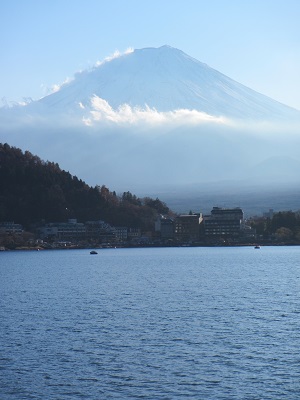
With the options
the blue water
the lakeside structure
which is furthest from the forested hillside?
the blue water

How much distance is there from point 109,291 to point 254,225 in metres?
55.3

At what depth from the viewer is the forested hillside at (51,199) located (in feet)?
241

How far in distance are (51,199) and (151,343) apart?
59500 millimetres

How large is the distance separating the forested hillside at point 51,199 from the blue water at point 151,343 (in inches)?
1884

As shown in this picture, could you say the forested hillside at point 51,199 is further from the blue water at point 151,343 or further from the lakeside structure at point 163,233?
the blue water at point 151,343

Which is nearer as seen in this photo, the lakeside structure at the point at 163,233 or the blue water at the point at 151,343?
the blue water at the point at 151,343

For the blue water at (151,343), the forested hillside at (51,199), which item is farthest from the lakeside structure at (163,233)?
the blue water at (151,343)

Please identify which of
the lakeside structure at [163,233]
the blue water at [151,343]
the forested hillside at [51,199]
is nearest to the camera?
the blue water at [151,343]

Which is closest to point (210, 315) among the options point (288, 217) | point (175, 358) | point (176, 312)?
point (176, 312)

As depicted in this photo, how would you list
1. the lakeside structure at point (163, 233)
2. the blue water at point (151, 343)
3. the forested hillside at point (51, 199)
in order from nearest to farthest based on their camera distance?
the blue water at point (151, 343) → the lakeside structure at point (163, 233) → the forested hillside at point (51, 199)

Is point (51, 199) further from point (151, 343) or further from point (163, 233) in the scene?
point (151, 343)

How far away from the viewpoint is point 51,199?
242 feet

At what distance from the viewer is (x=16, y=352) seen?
14.3 m

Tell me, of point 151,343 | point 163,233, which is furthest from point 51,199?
point 151,343
